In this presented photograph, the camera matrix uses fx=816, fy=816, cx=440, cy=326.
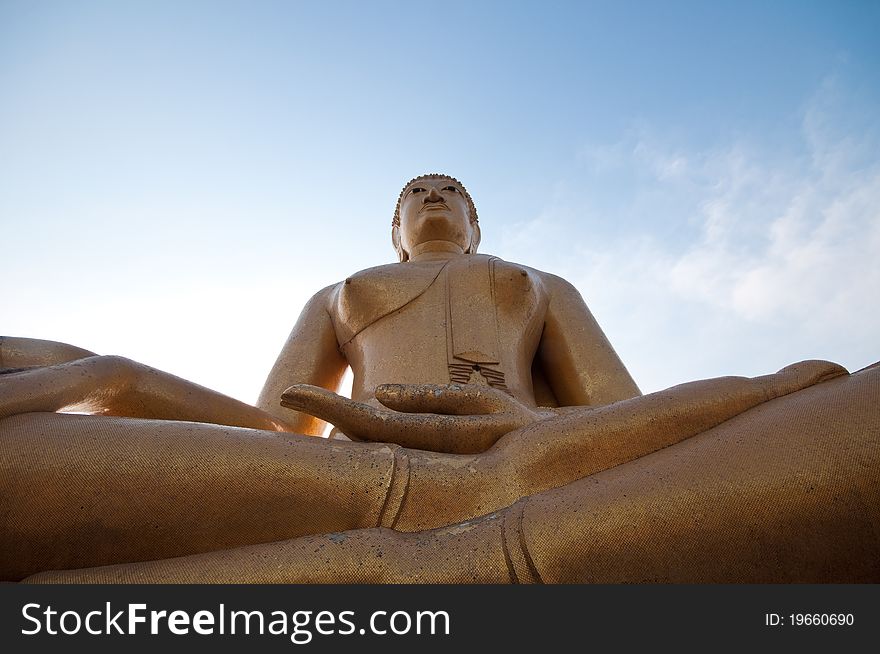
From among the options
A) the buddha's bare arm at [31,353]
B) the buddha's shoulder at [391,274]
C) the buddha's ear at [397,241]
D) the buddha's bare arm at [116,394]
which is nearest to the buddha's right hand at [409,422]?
the buddha's bare arm at [116,394]

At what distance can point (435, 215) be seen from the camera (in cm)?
551

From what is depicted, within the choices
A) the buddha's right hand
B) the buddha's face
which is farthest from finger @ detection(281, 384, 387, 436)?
the buddha's face

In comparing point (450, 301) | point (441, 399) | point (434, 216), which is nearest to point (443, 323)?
point (450, 301)

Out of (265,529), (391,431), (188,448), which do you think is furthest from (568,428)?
(188,448)

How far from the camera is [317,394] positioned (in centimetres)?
267

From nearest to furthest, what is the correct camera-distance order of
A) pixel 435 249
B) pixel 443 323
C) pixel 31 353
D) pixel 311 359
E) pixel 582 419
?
pixel 582 419 < pixel 31 353 < pixel 443 323 < pixel 311 359 < pixel 435 249

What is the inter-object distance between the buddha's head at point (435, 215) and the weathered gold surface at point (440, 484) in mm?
2623

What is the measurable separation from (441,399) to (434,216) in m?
2.86

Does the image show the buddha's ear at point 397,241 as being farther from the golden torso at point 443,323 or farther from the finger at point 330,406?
the finger at point 330,406

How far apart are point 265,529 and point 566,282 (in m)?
3.21

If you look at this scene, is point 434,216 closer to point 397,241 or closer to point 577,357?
point 397,241

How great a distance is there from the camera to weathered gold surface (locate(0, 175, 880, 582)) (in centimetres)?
206

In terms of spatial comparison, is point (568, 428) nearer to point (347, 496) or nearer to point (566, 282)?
point (347, 496)

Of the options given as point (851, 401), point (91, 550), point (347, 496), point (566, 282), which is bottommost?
point (91, 550)
